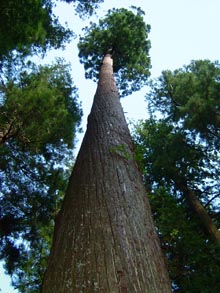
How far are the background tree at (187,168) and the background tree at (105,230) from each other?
5466 millimetres

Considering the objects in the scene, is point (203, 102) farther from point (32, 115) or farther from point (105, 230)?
point (105, 230)

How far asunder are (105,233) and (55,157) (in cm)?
712

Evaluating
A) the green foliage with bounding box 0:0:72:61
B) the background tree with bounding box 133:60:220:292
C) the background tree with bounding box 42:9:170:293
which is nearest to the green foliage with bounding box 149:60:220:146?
the background tree with bounding box 133:60:220:292

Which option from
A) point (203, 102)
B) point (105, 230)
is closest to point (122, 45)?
point (203, 102)

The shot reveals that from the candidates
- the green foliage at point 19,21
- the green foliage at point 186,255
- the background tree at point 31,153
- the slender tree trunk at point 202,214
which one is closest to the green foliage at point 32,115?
A: the background tree at point 31,153

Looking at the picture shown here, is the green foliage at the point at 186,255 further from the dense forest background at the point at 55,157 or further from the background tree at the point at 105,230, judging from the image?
the background tree at the point at 105,230

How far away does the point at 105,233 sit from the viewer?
2.04 m

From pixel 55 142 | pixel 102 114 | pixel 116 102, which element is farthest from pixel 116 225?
pixel 55 142

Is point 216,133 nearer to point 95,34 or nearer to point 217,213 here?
point 217,213

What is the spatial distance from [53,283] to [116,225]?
0.56 metres

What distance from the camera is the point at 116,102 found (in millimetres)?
4762

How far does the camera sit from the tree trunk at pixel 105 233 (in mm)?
1773

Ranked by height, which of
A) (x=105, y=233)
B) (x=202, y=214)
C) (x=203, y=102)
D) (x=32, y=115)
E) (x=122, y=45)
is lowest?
(x=105, y=233)

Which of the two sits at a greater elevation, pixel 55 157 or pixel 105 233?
pixel 55 157
